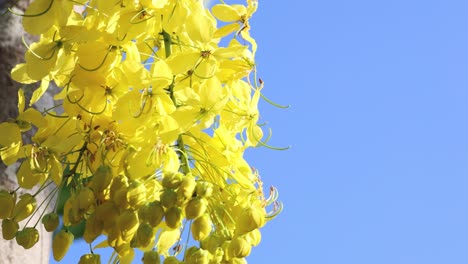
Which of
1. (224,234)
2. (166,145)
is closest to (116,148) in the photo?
(166,145)

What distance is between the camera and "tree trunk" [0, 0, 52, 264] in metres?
1.42

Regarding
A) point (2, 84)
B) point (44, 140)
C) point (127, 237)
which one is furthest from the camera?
→ point (2, 84)

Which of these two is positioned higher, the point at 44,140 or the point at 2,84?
the point at 44,140

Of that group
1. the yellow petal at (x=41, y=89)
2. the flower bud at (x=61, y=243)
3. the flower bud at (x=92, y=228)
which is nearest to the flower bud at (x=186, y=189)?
the flower bud at (x=92, y=228)

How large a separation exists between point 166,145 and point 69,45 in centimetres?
19

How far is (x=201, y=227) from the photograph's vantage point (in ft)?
3.66

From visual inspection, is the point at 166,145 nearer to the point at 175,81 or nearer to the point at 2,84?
the point at 175,81

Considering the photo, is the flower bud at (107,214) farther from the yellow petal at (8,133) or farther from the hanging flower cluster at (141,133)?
the yellow petal at (8,133)

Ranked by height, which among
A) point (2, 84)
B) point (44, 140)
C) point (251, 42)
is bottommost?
point (2, 84)

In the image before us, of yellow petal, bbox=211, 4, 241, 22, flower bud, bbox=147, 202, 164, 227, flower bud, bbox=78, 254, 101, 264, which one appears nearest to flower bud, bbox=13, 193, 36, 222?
flower bud, bbox=78, 254, 101, 264

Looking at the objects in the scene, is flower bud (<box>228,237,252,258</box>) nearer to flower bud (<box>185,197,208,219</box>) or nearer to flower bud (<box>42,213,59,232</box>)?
flower bud (<box>185,197,208,219</box>)

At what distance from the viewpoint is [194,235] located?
113cm

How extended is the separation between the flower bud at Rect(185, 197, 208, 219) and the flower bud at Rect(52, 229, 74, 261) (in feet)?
0.68

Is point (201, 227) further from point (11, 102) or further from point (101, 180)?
point (11, 102)
